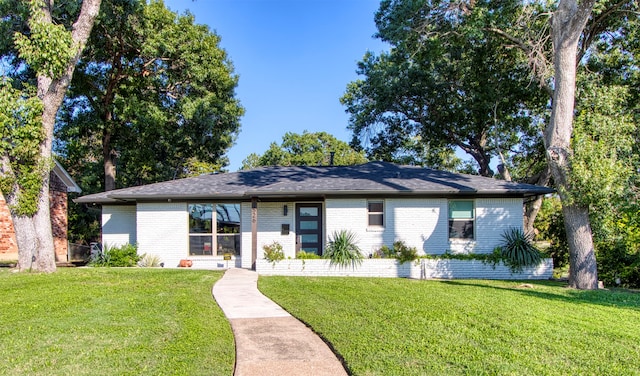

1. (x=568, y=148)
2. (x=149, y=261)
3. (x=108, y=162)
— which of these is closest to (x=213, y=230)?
(x=149, y=261)

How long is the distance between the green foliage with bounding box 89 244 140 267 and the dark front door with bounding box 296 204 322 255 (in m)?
5.85

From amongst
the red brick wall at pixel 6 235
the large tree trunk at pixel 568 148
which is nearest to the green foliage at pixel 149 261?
the red brick wall at pixel 6 235

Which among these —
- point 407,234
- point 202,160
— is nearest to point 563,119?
point 407,234

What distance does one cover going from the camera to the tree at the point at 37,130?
12109 millimetres

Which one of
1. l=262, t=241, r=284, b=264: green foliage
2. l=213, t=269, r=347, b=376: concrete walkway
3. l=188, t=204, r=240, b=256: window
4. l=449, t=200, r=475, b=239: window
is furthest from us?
l=188, t=204, r=240, b=256: window

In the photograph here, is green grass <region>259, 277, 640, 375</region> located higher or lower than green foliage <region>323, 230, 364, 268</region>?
lower

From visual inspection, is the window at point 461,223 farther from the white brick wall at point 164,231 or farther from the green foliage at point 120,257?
the green foliage at point 120,257

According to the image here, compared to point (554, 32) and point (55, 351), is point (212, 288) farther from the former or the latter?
point (554, 32)

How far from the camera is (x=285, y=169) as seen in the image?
19.2 meters

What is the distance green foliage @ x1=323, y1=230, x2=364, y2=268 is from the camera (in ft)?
45.0

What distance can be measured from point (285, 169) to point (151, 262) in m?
6.68

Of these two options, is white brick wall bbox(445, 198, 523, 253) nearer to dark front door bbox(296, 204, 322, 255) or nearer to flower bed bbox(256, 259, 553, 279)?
flower bed bbox(256, 259, 553, 279)

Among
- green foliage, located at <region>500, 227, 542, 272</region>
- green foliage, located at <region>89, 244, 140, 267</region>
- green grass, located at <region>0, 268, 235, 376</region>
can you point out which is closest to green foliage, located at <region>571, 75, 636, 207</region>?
green foliage, located at <region>500, 227, 542, 272</region>

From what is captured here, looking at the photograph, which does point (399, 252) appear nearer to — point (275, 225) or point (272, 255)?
point (272, 255)
